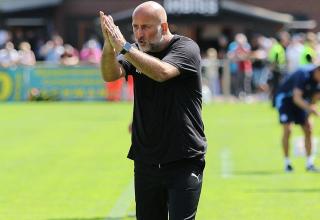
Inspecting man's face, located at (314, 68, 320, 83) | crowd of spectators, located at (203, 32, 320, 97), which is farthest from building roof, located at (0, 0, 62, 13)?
man's face, located at (314, 68, 320, 83)

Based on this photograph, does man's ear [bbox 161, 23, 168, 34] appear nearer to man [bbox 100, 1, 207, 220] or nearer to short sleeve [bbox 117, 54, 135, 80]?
man [bbox 100, 1, 207, 220]

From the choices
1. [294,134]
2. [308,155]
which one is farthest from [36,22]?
[308,155]

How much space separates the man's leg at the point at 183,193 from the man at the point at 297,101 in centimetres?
740

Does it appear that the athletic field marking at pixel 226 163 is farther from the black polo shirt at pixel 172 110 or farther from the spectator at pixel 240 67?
the spectator at pixel 240 67

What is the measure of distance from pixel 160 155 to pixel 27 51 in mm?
25517

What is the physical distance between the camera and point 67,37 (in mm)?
42781

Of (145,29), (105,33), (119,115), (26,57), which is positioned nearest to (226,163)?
(145,29)

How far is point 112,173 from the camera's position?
13672mm

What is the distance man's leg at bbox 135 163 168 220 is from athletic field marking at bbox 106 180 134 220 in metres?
3.67

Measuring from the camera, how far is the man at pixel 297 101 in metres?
13.2

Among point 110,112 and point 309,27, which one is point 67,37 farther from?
point 110,112

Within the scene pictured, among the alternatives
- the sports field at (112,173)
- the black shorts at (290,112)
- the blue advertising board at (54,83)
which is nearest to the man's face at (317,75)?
the black shorts at (290,112)

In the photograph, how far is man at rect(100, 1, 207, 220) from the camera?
584 cm

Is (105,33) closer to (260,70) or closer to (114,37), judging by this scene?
(114,37)
